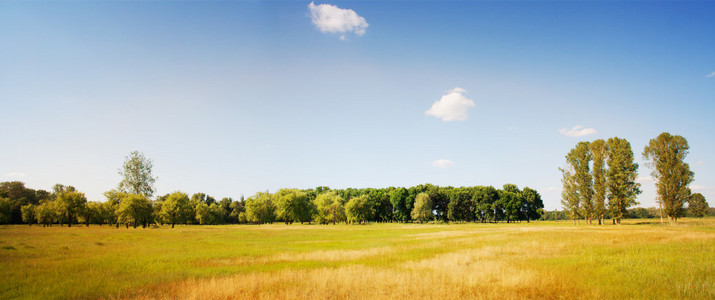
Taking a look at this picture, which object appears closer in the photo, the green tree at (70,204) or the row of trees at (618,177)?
the row of trees at (618,177)

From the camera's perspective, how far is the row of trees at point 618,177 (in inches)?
2223

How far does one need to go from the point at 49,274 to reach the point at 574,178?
8406 centimetres

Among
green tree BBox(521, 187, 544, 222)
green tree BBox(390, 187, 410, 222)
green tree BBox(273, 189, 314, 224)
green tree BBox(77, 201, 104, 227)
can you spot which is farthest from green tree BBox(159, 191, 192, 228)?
green tree BBox(521, 187, 544, 222)

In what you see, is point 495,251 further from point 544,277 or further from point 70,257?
point 70,257

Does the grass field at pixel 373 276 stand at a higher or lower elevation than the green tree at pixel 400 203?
higher

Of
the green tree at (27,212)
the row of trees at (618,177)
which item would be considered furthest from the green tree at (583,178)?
the green tree at (27,212)

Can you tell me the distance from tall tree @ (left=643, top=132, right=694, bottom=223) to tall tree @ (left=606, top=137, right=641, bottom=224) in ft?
10.4

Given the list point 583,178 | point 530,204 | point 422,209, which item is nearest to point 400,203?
point 422,209

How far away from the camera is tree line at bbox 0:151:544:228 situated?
73.6 meters

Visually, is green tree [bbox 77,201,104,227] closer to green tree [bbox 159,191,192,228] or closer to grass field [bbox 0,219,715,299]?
green tree [bbox 159,191,192,228]

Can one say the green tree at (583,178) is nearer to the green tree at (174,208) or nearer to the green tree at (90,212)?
the green tree at (174,208)

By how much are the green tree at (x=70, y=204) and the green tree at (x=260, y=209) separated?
46567 millimetres

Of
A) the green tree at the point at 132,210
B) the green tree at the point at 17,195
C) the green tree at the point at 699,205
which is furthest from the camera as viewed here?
the green tree at the point at 17,195

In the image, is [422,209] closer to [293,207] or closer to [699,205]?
[293,207]
